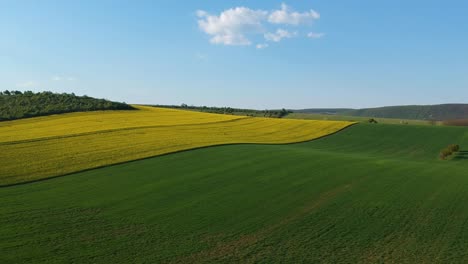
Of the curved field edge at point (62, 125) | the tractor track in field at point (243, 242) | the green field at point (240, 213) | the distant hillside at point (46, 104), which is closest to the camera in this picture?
the tractor track in field at point (243, 242)

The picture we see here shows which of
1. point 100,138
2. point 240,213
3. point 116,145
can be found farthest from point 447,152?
point 100,138

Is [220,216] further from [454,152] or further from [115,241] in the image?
[454,152]

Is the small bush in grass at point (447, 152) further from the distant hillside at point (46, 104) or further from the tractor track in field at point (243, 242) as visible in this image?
the distant hillside at point (46, 104)

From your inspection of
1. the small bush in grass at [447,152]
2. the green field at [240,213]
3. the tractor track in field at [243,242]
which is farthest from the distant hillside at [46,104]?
the small bush in grass at [447,152]

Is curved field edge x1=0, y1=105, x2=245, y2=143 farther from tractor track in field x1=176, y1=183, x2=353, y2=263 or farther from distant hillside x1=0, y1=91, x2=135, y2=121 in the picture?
tractor track in field x1=176, y1=183, x2=353, y2=263

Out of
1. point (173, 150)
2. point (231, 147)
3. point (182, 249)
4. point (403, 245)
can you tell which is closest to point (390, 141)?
point (231, 147)

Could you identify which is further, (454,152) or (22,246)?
(454,152)
